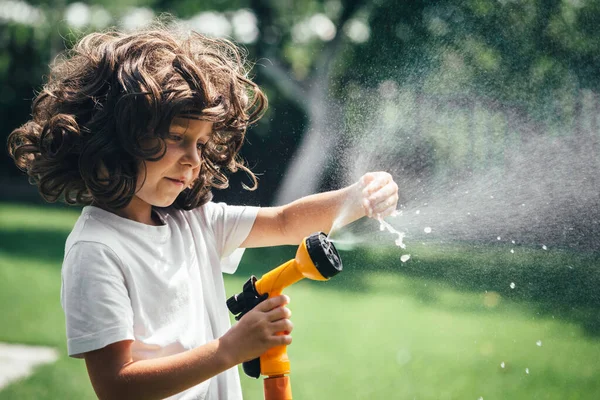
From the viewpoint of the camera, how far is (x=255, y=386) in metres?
3.35

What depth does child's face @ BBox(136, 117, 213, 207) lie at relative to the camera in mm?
1703

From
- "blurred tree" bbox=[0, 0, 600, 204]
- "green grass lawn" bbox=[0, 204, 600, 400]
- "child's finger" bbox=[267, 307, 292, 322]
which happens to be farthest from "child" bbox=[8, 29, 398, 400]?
"green grass lawn" bbox=[0, 204, 600, 400]

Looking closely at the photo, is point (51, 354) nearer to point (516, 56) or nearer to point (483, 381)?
point (483, 381)

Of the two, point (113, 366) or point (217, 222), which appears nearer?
point (113, 366)

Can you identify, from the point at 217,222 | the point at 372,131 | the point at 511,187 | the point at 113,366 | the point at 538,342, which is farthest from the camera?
the point at 538,342

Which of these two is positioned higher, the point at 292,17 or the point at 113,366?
the point at 292,17

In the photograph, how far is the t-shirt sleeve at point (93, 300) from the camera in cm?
153

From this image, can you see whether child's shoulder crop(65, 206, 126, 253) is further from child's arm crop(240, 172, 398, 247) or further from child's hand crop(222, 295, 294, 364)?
child's arm crop(240, 172, 398, 247)

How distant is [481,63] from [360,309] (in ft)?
6.45

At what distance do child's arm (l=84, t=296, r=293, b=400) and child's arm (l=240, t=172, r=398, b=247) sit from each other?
0.44 meters

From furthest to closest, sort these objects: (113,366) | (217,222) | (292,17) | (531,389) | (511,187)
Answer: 1. (292,17)
2. (531,389)
3. (511,187)
4. (217,222)
5. (113,366)

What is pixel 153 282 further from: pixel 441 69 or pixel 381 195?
pixel 441 69

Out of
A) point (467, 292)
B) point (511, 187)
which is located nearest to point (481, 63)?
point (511, 187)

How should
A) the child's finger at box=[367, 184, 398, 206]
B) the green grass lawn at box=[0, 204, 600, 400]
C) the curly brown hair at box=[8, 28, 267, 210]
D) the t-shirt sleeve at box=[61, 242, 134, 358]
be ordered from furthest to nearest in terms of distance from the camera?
the green grass lawn at box=[0, 204, 600, 400], the child's finger at box=[367, 184, 398, 206], the curly brown hair at box=[8, 28, 267, 210], the t-shirt sleeve at box=[61, 242, 134, 358]
